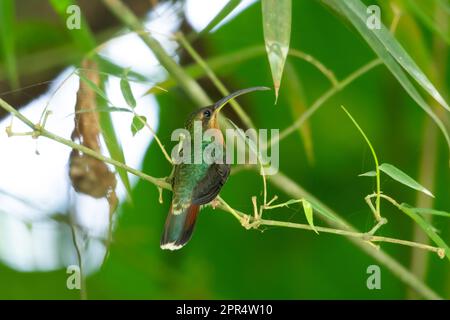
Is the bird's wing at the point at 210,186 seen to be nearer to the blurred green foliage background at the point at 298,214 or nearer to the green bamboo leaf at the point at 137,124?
the green bamboo leaf at the point at 137,124

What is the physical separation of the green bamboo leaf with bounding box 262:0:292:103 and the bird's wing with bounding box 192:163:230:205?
0.19 m

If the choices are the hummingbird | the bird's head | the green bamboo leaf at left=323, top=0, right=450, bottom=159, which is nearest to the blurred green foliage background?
the bird's head

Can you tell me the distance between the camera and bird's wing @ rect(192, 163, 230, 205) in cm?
118

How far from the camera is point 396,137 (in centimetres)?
248

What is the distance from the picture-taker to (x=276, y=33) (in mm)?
1048

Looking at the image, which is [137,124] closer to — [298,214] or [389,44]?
[389,44]

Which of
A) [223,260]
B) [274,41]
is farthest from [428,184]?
[274,41]

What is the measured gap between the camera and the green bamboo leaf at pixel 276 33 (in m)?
1.02

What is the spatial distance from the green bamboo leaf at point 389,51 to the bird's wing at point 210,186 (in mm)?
285

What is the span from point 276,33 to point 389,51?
0.54ft

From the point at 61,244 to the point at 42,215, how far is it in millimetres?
211

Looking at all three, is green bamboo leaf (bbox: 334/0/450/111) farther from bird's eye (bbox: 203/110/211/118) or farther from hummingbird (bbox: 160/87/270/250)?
bird's eye (bbox: 203/110/211/118)

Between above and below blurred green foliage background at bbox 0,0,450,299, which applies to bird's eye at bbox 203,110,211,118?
below
